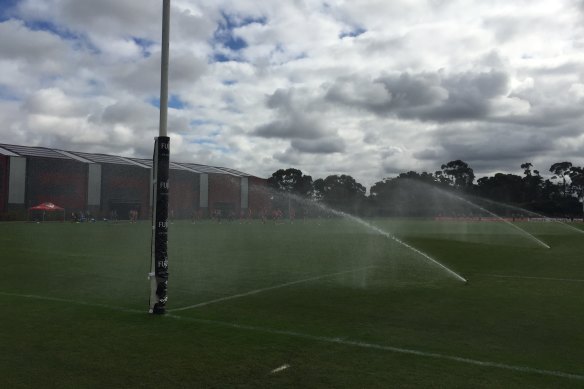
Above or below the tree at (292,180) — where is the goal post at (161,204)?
below

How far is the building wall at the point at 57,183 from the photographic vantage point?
194 ft

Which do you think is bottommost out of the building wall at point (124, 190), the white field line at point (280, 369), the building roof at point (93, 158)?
the white field line at point (280, 369)

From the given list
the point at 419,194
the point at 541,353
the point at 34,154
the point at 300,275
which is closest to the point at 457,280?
the point at 300,275

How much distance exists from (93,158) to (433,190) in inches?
2988

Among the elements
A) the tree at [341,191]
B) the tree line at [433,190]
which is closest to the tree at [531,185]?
the tree line at [433,190]

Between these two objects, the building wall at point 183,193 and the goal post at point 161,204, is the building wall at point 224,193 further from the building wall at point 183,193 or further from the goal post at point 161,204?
the goal post at point 161,204

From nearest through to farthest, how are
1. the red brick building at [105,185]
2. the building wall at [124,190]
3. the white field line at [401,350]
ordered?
the white field line at [401,350] < the red brick building at [105,185] < the building wall at [124,190]

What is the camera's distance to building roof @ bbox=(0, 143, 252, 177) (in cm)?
6008

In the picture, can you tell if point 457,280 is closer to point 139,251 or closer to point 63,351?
point 63,351

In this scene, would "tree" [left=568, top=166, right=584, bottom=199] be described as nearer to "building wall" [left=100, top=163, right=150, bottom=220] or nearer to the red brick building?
the red brick building

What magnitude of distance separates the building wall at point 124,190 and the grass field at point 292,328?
2246 inches

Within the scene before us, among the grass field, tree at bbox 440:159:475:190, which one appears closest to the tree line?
tree at bbox 440:159:475:190

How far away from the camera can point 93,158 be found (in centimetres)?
6931

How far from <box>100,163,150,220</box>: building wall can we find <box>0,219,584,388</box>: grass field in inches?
2246
